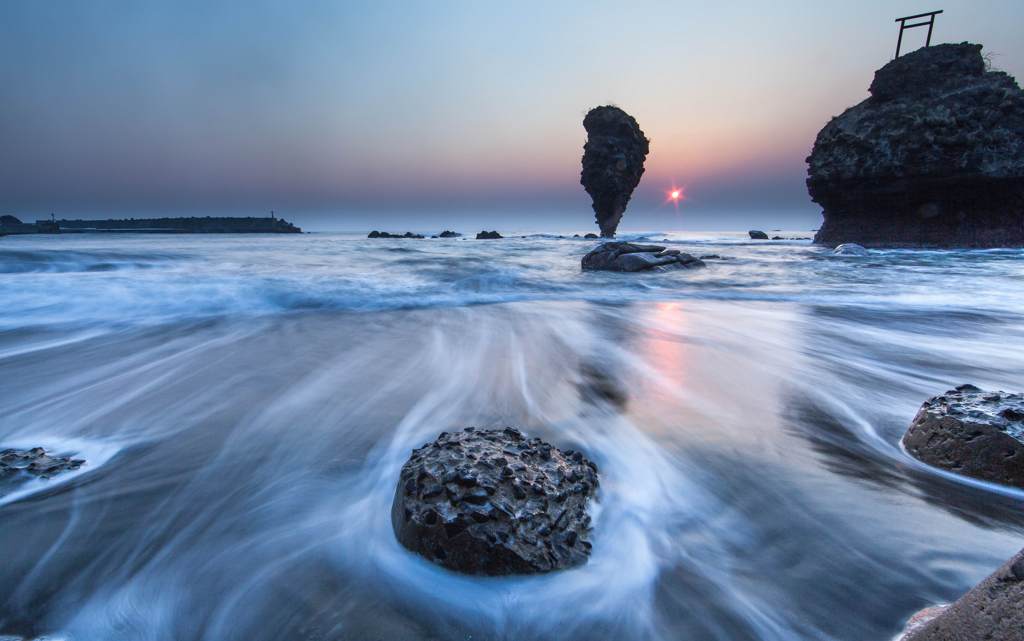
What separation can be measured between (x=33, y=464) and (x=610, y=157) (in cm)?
4395

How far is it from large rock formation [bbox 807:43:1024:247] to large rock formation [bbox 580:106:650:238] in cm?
1861

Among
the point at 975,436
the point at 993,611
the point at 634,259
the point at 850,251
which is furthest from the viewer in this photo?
the point at 850,251

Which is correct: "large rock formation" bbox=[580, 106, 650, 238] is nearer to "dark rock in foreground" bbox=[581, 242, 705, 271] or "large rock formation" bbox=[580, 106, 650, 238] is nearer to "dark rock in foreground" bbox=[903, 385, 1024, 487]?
"dark rock in foreground" bbox=[581, 242, 705, 271]

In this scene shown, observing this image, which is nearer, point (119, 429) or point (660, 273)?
point (119, 429)

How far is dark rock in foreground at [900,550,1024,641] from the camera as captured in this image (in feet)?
2.59

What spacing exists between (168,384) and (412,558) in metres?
3.16

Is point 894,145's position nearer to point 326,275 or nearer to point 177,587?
point 326,275

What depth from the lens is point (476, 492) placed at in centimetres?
158

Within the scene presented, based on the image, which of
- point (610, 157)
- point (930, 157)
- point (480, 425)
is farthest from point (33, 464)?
point (610, 157)

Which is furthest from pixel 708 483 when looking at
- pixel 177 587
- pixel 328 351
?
pixel 328 351

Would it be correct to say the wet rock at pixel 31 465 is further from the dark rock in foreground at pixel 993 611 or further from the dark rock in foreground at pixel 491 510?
the dark rock in foreground at pixel 993 611

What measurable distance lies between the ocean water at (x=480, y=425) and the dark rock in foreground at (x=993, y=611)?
489 mm

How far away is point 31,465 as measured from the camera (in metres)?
2.12

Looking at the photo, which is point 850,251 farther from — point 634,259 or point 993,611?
point 993,611
